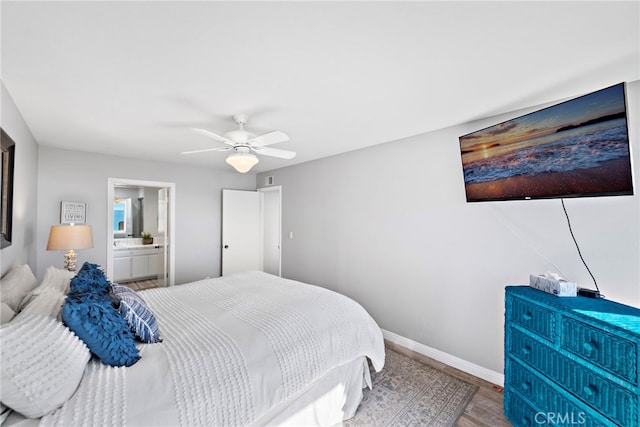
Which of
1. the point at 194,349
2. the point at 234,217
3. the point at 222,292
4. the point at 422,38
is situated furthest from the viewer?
the point at 234,217

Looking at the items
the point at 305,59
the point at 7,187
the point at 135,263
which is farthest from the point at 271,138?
the point at 135,263

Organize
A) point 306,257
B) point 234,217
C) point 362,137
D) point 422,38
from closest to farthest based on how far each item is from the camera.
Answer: point 422,38 < point 362,137 < point 306,257 < point 234,217

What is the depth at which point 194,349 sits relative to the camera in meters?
1.46

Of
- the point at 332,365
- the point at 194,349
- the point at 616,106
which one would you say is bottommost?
the point at 332,365

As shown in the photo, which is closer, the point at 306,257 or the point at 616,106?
the point at 616,106

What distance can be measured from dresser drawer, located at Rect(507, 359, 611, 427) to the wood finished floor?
29 cm

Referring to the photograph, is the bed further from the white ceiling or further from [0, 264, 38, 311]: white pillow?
the white ceiling

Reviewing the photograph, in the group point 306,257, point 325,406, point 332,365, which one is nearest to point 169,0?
point 332,365

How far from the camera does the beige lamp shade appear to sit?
9.27ft

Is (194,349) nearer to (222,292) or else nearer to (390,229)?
(222,292)

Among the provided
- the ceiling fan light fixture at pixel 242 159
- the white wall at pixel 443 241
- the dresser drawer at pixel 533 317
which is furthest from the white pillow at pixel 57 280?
the dresser drawer at pixel 533 317

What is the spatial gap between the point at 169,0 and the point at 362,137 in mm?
2211

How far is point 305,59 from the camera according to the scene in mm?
1501

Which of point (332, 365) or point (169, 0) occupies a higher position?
point (169, 0)
